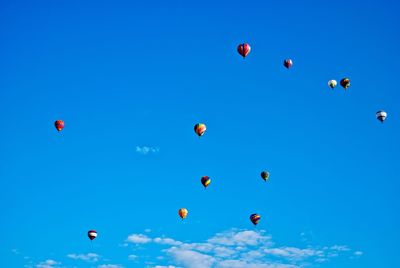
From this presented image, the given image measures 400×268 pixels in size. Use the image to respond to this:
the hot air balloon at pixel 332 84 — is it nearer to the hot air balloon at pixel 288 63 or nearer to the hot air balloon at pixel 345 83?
the hot air balloon at pixel 345 83

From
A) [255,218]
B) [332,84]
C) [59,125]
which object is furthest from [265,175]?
[59,125]

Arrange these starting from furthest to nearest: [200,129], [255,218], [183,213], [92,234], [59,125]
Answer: [183,213]
[255,218]
[92,234]
[59,125]
[200,129]

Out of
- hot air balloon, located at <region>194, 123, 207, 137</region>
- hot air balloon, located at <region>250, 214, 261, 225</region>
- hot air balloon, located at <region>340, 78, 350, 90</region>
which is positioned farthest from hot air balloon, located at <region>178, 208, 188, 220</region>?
hot air balloon, located at <region>340, 78, 350, 90</region>

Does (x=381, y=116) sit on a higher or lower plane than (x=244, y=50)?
lower

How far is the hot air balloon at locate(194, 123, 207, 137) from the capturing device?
6376cm

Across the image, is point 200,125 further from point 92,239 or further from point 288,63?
point 92,239

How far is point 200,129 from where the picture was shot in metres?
64.0

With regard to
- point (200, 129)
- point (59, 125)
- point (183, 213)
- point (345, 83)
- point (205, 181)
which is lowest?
point (183, 213)

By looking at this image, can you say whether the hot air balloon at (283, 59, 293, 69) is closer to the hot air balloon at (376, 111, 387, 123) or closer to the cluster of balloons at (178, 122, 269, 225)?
the cluster of balloons at (178, 122, 269, 225)

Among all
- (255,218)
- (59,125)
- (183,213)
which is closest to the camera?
(59,125)

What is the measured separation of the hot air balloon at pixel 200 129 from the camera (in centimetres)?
6376

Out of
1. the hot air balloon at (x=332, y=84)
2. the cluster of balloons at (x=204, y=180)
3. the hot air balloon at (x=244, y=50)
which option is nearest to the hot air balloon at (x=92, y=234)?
the cluster of balloons at (x=204, y=180)

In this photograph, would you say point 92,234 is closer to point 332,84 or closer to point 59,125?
point 59,125

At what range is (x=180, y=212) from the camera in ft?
231
